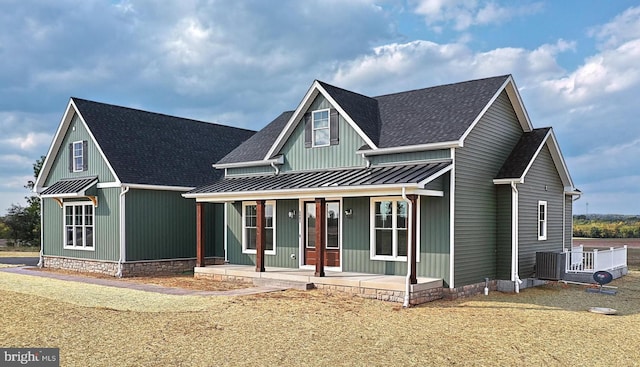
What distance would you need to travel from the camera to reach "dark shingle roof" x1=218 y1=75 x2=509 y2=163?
606 inches

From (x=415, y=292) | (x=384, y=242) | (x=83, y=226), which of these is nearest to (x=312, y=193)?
(x=384, y=242)

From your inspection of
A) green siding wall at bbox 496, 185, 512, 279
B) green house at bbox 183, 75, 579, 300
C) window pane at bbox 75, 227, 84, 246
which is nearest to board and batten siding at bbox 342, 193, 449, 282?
green house at bbox 183, 75, 579, 300

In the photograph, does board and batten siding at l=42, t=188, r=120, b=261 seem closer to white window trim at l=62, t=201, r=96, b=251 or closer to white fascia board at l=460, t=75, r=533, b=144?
white window trim at l=62, t=201, r=96, b=251

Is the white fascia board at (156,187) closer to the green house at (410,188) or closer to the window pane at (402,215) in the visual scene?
the green house at (410,188)

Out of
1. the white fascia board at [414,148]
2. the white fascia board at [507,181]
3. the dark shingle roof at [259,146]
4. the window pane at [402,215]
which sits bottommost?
the window pane at [402,215]

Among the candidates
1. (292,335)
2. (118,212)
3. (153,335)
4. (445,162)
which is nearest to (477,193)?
(445,162)

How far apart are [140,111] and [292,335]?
1704 cm

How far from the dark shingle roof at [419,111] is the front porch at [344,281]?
13.0ft

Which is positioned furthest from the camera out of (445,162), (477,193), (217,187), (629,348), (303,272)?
(217,187)

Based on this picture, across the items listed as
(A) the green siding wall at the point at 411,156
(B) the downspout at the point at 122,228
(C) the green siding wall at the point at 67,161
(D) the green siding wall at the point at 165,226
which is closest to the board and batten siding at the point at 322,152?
(A) the green siding wall at the point at 411,156

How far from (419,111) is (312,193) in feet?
15.1

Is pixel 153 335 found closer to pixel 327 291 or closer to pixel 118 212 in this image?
pixel 327 291

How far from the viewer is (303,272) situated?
55.4 ft

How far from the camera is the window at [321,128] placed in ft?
57.0
